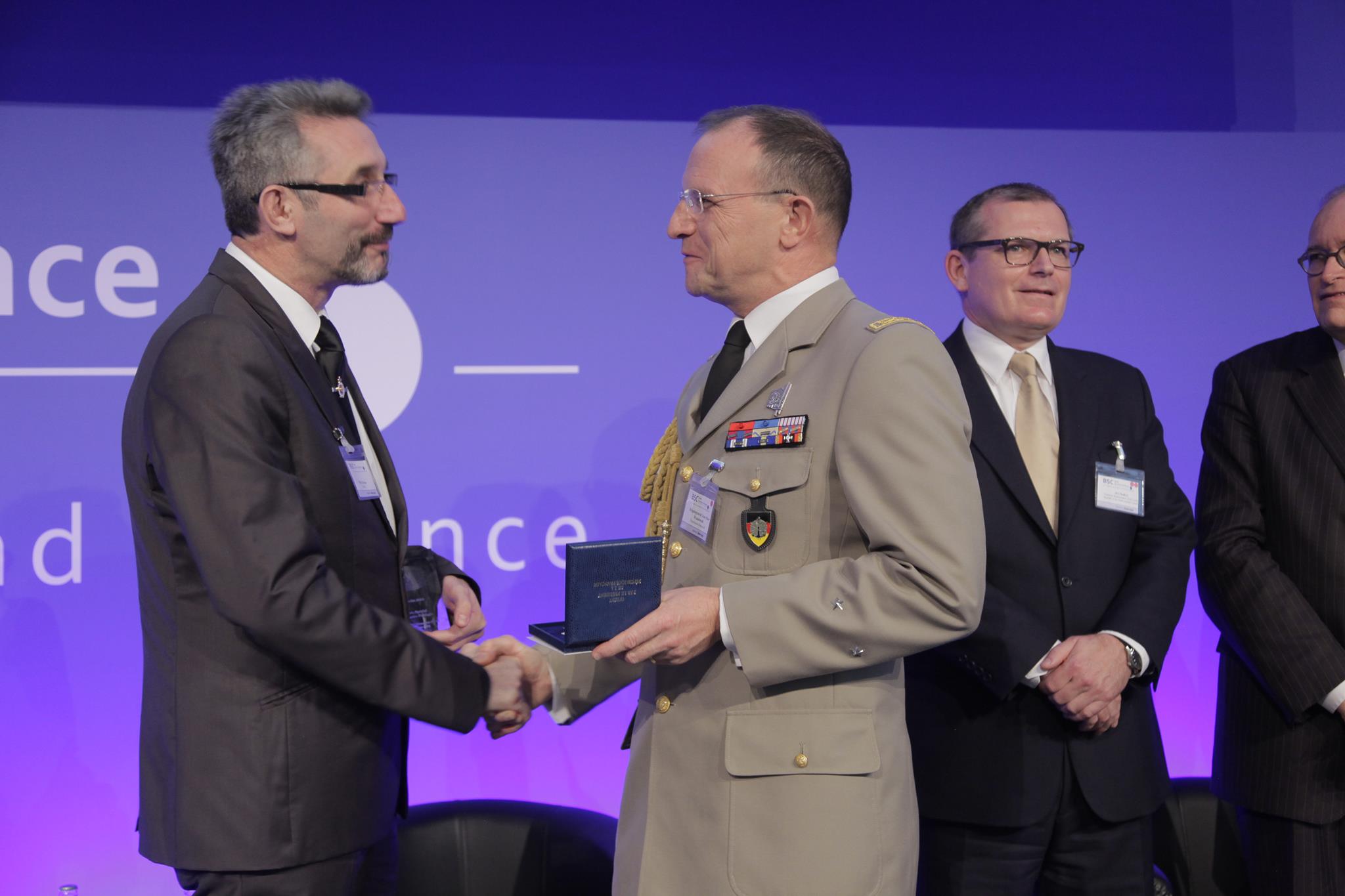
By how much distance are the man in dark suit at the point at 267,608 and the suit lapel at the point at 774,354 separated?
0.61m

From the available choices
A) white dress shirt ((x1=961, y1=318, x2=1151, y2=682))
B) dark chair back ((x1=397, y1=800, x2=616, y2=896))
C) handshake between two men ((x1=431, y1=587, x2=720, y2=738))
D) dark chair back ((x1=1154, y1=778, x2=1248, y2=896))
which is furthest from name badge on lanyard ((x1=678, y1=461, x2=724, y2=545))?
dark chair back ((x1=1154, y1=778, x2=1248, y2=896))

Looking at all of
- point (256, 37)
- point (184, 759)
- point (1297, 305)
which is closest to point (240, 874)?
point (184, 759)

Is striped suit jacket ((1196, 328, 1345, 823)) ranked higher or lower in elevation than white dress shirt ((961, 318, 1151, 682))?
lower

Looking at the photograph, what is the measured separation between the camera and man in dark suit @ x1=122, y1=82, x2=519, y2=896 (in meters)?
1.71

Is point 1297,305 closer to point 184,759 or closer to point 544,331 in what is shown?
point 544,331

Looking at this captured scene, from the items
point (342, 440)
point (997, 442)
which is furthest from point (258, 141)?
point (997, 442)

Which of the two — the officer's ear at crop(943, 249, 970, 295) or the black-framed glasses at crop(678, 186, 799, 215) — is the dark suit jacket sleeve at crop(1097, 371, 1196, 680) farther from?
the black-framed glasses at crop(678, 186, 799, 215)

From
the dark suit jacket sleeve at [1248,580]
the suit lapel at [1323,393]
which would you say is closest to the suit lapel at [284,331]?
the dark suit jacket sleeve at [1248,580]

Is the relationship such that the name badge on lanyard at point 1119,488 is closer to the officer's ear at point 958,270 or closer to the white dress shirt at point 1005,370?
the white dress shirt at point 1005,370

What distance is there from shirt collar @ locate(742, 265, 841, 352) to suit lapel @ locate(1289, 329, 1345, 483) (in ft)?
4.16

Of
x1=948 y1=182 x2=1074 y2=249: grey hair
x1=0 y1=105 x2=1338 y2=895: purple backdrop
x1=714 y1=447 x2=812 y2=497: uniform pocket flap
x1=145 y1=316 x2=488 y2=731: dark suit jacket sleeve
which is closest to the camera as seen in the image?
x1=145 y1=316 x2=488 y2=731: dark suit jacket sleeve

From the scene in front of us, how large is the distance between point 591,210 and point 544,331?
0.43 meters

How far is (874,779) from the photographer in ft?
5.80

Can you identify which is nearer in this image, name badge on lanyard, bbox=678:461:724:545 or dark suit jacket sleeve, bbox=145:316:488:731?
dark suit jacket sleeve, bbox=145:316:488:731
